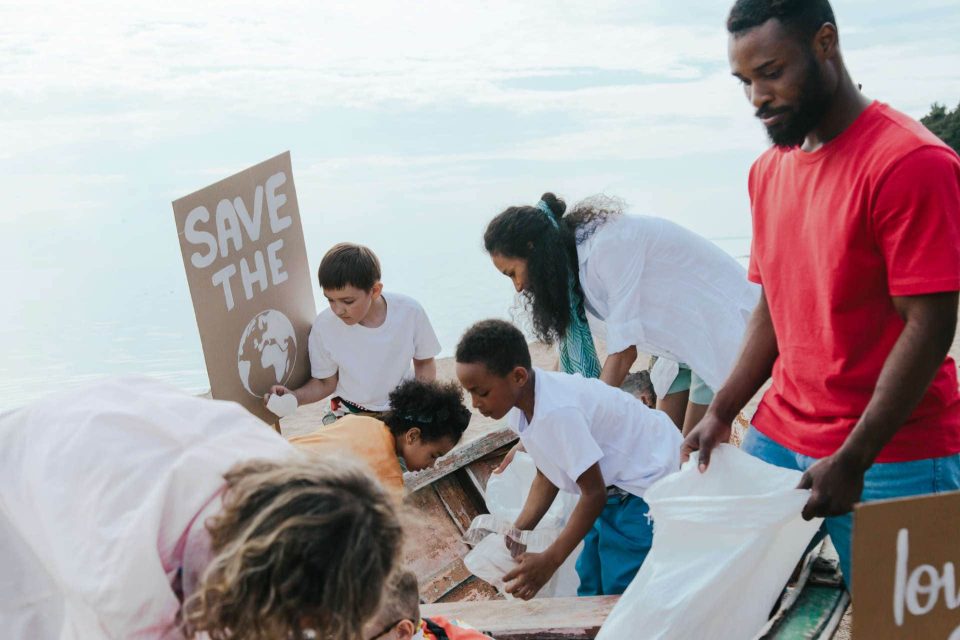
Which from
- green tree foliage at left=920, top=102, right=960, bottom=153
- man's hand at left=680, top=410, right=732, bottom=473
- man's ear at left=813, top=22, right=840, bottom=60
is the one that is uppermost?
man's ear at left=813, top=22, right=840, bottom=60

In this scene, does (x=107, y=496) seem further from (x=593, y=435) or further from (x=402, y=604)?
(x=593, y=435)

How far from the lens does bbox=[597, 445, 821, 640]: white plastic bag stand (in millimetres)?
2115

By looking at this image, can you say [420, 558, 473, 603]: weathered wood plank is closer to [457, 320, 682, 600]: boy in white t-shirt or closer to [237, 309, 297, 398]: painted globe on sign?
[457, 320, 682, 600]: boy in white t-shirt

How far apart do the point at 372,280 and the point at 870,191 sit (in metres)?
2.51

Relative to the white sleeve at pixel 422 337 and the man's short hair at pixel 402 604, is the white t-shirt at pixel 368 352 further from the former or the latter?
the man's short hair at pixel 402 604

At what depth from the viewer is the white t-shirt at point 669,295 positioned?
351 centimetres

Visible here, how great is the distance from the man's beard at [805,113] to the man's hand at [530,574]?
1.44 m

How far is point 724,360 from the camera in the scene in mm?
3596

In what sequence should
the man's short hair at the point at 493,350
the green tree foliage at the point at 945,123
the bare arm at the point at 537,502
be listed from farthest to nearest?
the green tree foliage at the point at 945,123
the bare arm at the point at 537,502
the man's short hair at the point at 493,350

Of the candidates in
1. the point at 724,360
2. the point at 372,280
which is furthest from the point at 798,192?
the point at 372,280

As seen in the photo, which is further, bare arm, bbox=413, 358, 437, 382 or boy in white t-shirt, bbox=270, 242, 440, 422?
bare arm, bbox=413, 358, 437, 382

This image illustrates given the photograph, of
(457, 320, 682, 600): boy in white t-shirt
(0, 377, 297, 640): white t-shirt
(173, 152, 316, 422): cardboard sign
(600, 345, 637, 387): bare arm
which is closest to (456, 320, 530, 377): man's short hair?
(457, 320, 682, 600): boy in white t-shirt

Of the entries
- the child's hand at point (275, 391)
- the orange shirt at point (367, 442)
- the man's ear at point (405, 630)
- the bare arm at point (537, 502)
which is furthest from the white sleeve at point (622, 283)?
the man's ear at point (405, 630)

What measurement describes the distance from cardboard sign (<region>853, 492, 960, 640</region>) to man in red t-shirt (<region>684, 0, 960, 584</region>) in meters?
0.19
